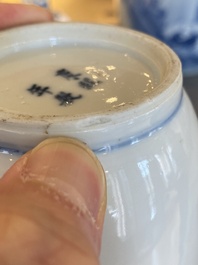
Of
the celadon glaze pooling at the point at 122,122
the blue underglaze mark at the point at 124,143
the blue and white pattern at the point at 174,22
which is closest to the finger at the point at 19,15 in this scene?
the celadon glaze pooling at the point at 122,122

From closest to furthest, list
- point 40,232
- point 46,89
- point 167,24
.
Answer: point 40,232 < point 46,89 < point 167,24

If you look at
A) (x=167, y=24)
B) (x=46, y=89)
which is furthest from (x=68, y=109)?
(x=167, y=24)

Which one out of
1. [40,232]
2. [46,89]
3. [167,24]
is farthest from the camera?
[167,24]

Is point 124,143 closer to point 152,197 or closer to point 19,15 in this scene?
point 152,197

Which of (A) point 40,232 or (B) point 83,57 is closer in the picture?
(A) point 40,232

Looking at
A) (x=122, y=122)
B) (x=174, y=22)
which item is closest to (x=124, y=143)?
(x=122, y=122)

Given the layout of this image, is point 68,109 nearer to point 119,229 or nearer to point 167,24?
point 119,229

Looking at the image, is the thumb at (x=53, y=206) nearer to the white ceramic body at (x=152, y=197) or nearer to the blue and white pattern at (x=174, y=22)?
the white ceramic body at (x=152, y=197)

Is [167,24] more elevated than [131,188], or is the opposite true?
[131,188]

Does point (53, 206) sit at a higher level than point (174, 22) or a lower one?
higher
